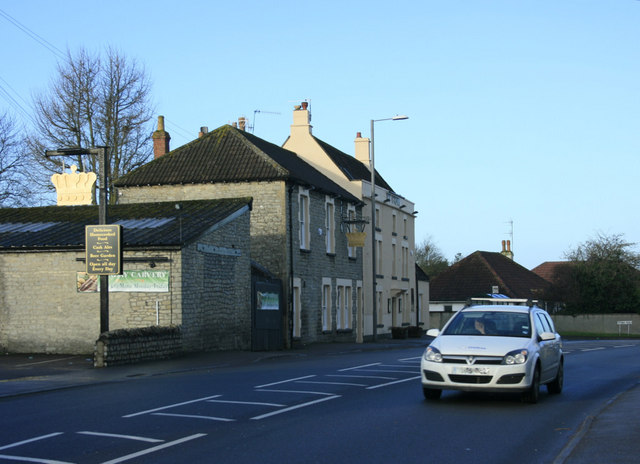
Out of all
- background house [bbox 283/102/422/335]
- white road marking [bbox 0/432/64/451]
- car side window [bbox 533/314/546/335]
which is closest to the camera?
white road marking [bbox 0/432/64/451]

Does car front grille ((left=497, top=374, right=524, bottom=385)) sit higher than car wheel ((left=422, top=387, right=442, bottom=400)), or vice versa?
car front grille ((left=497, top=374, right=524, bottom=385))

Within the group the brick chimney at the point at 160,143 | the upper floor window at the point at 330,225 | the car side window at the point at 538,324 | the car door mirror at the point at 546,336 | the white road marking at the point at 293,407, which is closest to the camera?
the white road marking at the point at 293,407

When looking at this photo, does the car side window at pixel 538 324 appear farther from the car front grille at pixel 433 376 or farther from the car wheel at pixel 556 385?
the car front grille at pixel 433 376

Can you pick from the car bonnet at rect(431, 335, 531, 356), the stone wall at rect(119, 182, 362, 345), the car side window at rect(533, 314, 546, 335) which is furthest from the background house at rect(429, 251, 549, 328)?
the car bonnet at rect(431, 335, 531, 356)

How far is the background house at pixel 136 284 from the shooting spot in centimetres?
2423

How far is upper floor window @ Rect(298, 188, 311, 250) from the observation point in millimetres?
35062

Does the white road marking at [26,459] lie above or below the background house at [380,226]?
below

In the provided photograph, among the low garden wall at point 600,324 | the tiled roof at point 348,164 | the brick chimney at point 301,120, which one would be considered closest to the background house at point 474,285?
the low garden wall at point 600,324

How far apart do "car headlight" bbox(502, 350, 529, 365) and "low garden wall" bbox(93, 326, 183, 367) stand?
11303 mm

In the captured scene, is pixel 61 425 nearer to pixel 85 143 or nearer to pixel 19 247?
pixel 19 247

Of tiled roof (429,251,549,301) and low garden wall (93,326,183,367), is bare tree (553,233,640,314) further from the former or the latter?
low garden wall (93,326,183,367)

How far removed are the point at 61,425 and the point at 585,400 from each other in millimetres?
8795

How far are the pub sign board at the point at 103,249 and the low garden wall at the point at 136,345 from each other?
165 cm

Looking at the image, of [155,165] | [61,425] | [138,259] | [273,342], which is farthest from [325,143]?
[61,425]
